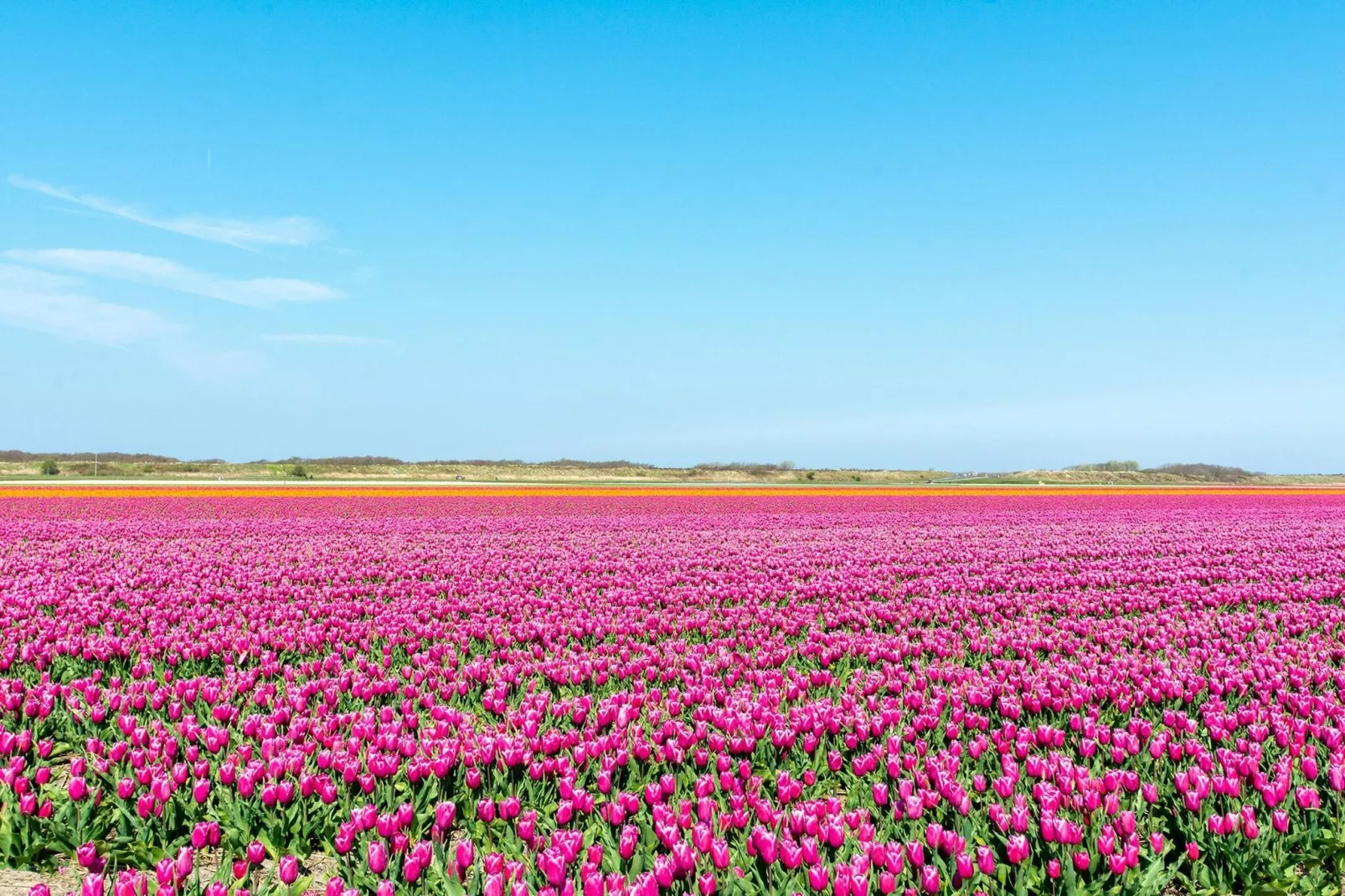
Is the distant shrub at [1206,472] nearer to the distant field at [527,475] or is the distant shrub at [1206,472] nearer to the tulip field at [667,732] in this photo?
the distant field at [527,475]

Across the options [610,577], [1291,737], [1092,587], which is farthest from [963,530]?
[1291,737]

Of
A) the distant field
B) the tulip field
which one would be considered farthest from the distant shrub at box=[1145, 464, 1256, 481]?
the tulip field

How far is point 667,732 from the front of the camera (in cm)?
538

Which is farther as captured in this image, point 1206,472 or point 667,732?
point 1206,472

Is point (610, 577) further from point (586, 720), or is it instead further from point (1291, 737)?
point (1291, 737)

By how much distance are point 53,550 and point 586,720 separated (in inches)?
553

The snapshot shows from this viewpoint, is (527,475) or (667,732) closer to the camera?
(667,732)

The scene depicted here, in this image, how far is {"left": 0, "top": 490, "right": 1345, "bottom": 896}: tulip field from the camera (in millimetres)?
3818

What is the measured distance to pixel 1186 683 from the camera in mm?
6645

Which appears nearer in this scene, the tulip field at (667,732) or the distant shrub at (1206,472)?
the tulip field at (667,732)

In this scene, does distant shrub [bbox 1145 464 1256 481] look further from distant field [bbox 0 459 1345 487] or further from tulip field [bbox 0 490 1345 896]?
tulip field [bbox 0 490 1345 896]

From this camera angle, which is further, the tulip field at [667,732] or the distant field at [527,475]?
the distant field at [527,475]

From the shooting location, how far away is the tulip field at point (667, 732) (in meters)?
Result: 3.82

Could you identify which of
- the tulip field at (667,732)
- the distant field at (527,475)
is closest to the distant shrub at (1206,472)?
the distant field at (527,475)
